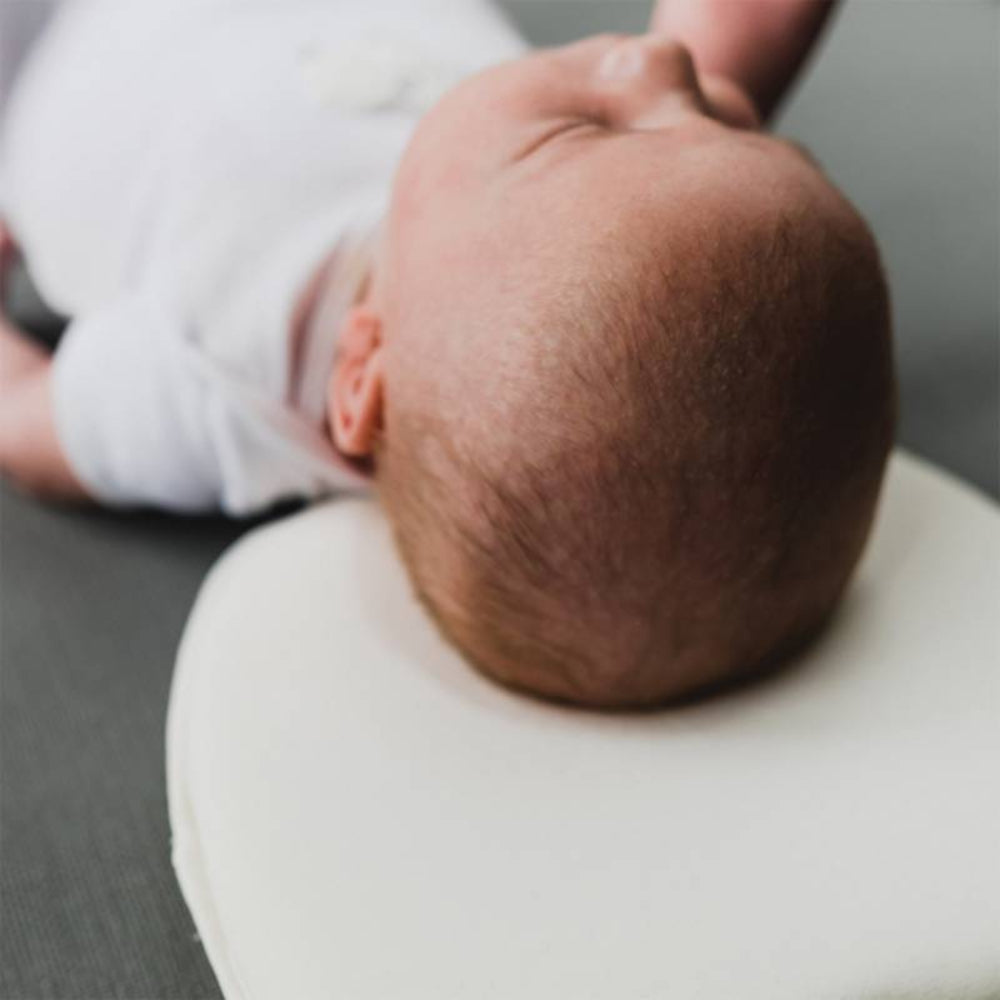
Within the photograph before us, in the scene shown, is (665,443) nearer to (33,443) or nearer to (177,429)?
(177,429)

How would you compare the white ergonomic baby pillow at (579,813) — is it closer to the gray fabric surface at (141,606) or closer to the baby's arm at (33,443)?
the gray fabric surface at (141,606)

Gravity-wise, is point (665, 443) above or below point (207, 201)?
above

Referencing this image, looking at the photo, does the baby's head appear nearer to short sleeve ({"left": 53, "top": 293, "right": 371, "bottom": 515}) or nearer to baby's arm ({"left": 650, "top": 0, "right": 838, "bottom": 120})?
short sleeve ({"left": 53, "top": 293, "right": 371, "bottom": 515})

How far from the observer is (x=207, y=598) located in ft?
2.21

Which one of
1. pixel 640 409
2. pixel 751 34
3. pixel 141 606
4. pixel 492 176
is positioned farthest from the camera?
pixel 751 34

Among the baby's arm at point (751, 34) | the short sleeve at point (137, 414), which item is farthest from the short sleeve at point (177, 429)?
the baby's arm at point (751, 34)

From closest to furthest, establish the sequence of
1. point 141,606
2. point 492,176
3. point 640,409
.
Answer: point 640,409, point 492,176, point 141,606

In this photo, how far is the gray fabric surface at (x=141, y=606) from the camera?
0.58m

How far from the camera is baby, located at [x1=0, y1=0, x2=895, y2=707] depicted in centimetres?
53

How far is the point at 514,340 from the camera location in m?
0.55

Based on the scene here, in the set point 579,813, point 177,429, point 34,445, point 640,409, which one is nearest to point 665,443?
point 640,409

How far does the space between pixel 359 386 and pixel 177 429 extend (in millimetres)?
153

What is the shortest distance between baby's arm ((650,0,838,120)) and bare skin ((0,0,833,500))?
0.13 meters

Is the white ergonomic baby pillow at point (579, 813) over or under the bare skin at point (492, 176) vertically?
under
